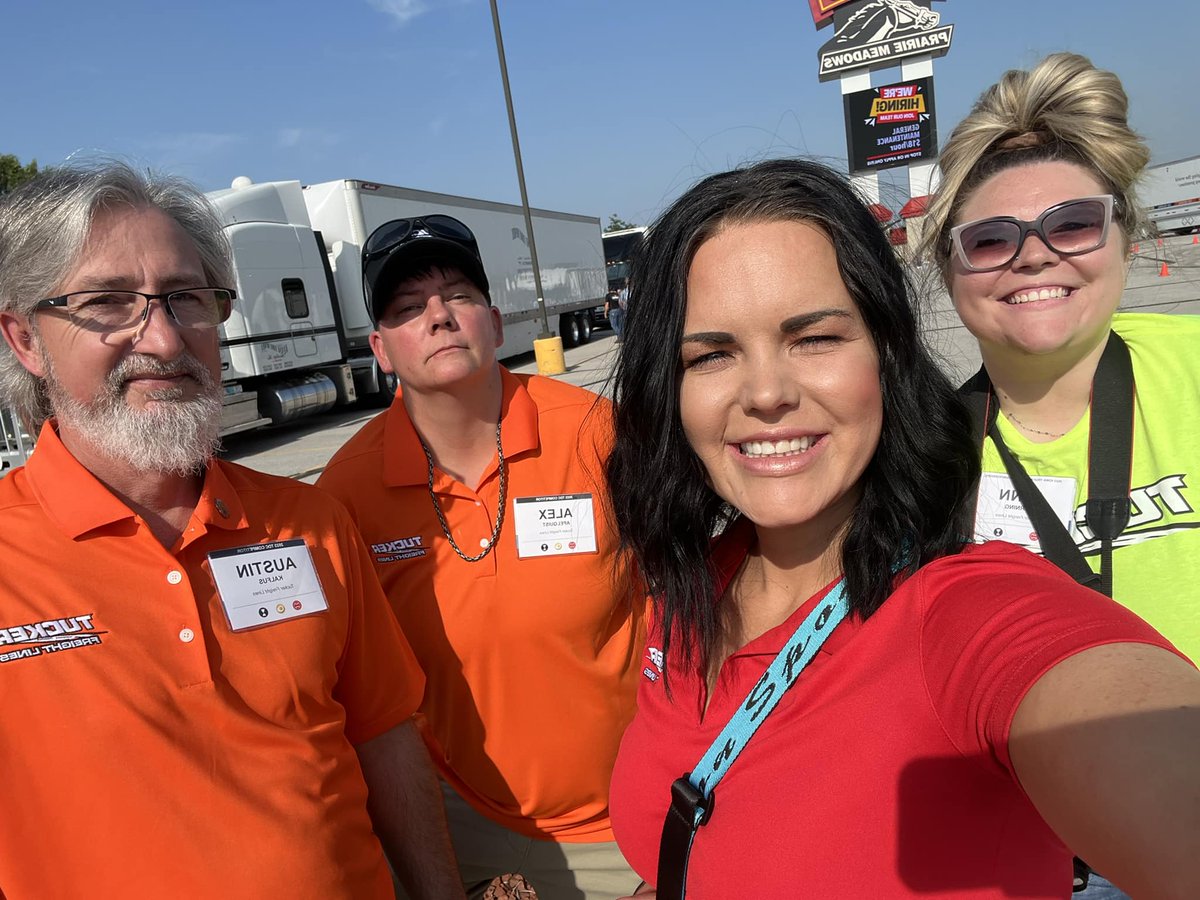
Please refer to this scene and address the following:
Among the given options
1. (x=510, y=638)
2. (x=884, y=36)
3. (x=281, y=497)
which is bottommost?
(x=510, y=638)

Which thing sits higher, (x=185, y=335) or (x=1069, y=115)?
(x=1069, y=115)

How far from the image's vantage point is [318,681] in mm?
1840

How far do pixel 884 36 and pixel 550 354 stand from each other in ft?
48.9

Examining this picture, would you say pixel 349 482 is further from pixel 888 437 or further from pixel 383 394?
pixel 383 394

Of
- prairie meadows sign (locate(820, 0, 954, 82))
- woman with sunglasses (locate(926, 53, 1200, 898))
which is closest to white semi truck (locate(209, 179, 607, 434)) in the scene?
woman with sunglasses (locate(926, 53, 1200, 898))

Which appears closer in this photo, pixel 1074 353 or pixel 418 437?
pixel 1074 353

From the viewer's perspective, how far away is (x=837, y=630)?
1318mm

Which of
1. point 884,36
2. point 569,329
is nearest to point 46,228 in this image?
point 569,329

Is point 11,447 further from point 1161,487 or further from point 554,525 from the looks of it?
point 1161,487

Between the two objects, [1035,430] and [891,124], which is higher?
[891,124]

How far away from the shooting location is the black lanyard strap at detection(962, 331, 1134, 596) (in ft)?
6.09

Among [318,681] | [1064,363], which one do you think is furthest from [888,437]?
[318,681]

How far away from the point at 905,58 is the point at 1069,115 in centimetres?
2465

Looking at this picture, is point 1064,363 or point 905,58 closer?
point 1064,363
